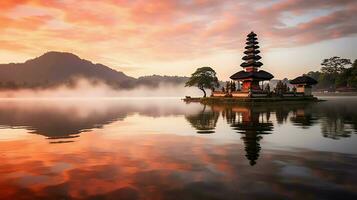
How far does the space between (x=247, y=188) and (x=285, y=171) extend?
2.60 meters

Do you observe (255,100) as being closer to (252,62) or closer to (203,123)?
(252,62)

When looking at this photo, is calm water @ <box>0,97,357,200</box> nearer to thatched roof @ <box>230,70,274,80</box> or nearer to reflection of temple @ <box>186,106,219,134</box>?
reflection of temple @ <box>186,106,219,134</box>

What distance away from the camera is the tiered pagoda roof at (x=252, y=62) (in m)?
74.0

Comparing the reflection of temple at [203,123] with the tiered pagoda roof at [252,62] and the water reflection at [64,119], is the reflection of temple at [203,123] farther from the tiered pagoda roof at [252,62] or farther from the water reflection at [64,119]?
the tiered pagoda roof at [252,62]

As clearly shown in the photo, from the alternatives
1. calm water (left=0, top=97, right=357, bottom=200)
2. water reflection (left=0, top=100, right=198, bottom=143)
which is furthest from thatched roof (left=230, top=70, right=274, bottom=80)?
calm water (left=0, top=97, right=357, bottom=200)

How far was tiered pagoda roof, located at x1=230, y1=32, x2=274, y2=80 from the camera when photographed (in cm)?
7397

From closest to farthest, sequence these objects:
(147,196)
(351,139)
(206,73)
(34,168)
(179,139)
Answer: (147,196) < (34,168) < (351,139) < (179,139) < (206,73)

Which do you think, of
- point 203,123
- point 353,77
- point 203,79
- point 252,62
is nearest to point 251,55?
point 252,62

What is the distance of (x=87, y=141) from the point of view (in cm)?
1734

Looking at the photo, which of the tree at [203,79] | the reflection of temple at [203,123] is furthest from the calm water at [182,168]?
the tree at [203,79]

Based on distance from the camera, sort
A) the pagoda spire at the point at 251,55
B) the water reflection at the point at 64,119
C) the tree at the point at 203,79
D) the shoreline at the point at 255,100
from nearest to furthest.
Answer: the water reflection at the point at 64,119, the shoreline at the point at 255,100, the pagoda spire at the point at 251,55, the tree at the point at 203,79

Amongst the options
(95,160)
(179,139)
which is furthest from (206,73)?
(95,160)

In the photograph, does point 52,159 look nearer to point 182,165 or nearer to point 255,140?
point 182,165

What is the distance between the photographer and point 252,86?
2837 inches
